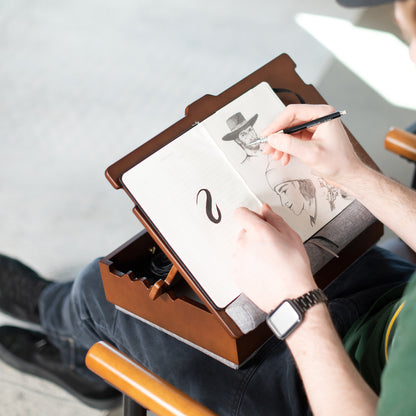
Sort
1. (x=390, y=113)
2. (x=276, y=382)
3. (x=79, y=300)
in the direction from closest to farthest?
(x=276, y=382) < (x=79, y=300) < (x=390, y=113)

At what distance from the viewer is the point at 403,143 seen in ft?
3.52

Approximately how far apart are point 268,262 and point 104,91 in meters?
1.60

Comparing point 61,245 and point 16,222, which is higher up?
point 16,222

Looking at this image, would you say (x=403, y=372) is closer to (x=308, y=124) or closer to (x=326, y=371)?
(x=326, y=371)

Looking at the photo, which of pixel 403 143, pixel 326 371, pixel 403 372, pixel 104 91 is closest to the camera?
pixel 403 372

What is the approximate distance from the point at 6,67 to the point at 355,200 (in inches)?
72.3

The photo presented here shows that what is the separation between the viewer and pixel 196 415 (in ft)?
2.24

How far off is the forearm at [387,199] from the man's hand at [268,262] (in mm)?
169

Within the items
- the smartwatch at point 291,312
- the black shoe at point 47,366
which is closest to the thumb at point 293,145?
the smartwatch at point 291,312

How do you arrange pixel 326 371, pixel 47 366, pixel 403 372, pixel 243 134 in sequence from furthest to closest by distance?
pixel 47 366 → pixel 243 134 → pixel 326 371 → pixel 403 372

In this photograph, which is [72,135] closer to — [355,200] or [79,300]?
[79,300]

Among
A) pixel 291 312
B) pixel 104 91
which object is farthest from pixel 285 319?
pixel 104 91

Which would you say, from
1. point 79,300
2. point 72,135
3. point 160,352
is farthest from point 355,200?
point 72,135

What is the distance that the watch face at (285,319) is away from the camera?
2.25 ft
